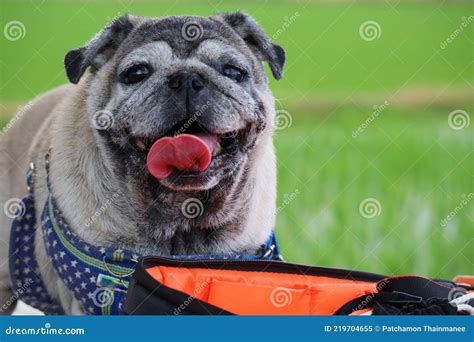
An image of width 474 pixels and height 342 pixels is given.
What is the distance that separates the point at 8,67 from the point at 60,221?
1.12m

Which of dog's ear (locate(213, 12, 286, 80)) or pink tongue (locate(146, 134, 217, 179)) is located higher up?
dog's ear (locate(213, 12, 286, 80))

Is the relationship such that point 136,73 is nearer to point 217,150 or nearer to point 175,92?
point 175,92

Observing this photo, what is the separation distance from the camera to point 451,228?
4.40 metres

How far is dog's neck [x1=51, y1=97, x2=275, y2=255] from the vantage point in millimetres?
2711

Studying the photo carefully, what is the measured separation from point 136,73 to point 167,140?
0.34 metres

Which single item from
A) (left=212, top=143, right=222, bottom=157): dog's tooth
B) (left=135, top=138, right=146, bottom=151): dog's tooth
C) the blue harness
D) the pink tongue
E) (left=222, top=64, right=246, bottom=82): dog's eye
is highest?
(left=222, top=64, right=246, bottom=82): dog's eye

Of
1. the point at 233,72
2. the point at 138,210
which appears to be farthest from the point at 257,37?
the point at 138,210

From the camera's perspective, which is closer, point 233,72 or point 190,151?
point 190,151

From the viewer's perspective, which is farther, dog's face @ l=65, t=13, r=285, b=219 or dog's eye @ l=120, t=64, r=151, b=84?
dog's eye @ l=120, t=64, r=151, b=84

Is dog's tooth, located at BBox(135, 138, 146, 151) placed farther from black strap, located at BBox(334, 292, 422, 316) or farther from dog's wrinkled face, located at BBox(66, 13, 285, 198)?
black strap, located at BBox(334, 292, 422, 316)

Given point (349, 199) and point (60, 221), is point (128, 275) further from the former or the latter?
point (349, 199)

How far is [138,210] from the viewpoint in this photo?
2.72m

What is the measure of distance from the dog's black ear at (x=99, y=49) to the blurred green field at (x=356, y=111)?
0.52m

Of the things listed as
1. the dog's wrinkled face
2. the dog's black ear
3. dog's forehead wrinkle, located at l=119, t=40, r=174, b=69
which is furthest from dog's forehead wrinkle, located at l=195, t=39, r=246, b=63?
the dog's black ear
